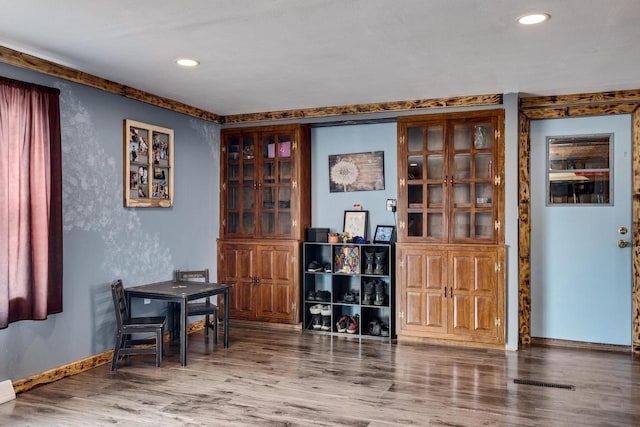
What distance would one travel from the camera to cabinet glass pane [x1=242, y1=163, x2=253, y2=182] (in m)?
6.10

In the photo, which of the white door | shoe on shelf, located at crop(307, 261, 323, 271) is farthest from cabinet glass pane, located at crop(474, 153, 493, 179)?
shoe on shelf, located at crop(307, 261, 323, 271)

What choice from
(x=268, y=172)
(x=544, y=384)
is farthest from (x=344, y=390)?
(x=268, y=172)

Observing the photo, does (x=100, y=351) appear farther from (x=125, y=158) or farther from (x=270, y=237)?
(x=270, y=237)

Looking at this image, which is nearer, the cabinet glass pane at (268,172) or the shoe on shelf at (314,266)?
the shoe on shelf at (314,266)

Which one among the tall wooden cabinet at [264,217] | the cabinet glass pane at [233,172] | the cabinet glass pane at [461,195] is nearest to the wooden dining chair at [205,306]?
the tall wooden cabinet at [264,217]

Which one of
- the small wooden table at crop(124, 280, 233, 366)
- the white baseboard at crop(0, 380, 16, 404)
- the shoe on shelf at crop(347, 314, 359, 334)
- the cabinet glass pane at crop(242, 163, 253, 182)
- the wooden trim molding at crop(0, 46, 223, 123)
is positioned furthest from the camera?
the cabinet glass pane at crop(242, 163, 253, 182)

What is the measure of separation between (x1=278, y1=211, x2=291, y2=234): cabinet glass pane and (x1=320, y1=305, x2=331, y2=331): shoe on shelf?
3.23ft

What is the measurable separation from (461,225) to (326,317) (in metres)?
1.84

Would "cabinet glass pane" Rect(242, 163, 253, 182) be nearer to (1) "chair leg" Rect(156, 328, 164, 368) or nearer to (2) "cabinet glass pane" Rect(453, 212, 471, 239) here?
(1) "chair leg" Rect(156, 328, 164, 368)

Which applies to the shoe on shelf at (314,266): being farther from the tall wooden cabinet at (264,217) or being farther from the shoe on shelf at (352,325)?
the shoe on shelf at (352,325)

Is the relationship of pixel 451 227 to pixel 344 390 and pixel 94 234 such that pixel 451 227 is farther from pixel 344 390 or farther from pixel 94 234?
pixel 94 234

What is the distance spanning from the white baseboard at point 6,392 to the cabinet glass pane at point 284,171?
11.0 ft

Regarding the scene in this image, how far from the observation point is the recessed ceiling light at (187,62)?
3863 millimetres

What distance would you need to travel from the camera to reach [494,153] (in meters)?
5.07
